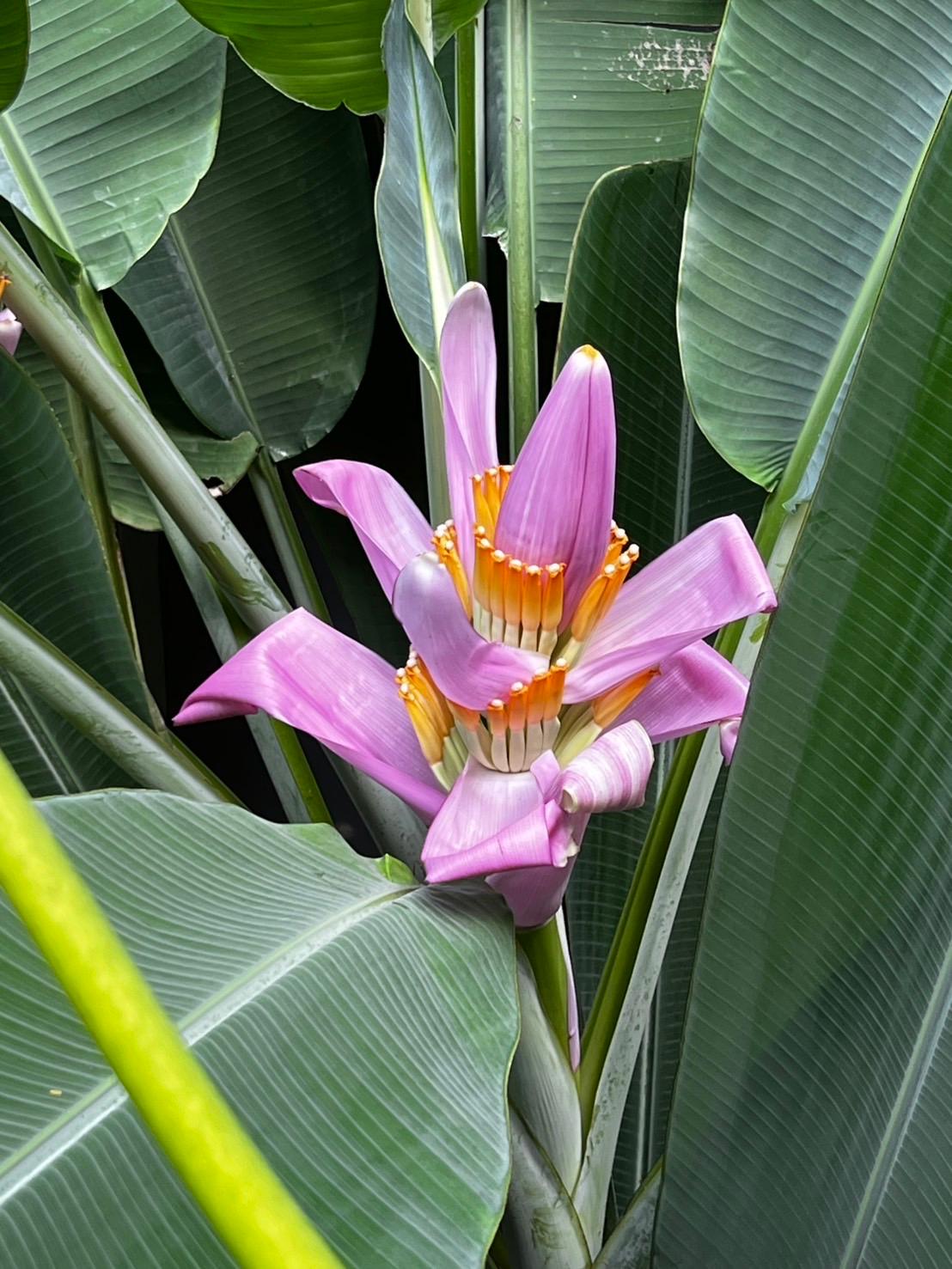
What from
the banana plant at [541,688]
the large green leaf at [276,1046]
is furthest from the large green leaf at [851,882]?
the large green leaf at [276,1046]

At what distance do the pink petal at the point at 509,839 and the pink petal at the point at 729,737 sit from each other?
73 millimetres

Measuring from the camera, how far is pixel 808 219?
421 mm

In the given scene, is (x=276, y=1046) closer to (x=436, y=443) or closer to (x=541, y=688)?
(x=541, y=688)

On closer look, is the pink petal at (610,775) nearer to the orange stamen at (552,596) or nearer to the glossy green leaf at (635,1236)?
the orange stamen at (552,596)

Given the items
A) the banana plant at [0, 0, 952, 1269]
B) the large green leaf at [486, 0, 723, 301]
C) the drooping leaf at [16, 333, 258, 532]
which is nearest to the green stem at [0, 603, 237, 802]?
the banana plant at [0, 0, 952, 1269]

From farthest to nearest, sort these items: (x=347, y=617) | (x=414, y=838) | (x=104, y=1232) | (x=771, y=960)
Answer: (x=347, y=617) → (x=414, y=838) → (x=771, y=960) → (x=104, y=1232)

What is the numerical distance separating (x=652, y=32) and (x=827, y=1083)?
561 millimetres

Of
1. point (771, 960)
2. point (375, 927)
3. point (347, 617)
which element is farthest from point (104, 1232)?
point (347, 617)

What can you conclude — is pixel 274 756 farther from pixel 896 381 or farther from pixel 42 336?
pixel 896 381

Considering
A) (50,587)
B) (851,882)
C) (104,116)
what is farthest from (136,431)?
(851,882)

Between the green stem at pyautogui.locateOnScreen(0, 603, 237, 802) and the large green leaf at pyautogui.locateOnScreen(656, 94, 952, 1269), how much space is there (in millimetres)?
198

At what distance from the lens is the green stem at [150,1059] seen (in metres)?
0.08

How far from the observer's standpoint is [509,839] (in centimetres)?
29

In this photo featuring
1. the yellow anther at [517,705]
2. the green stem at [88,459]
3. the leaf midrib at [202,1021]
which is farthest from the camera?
the green stem at [88,459]
